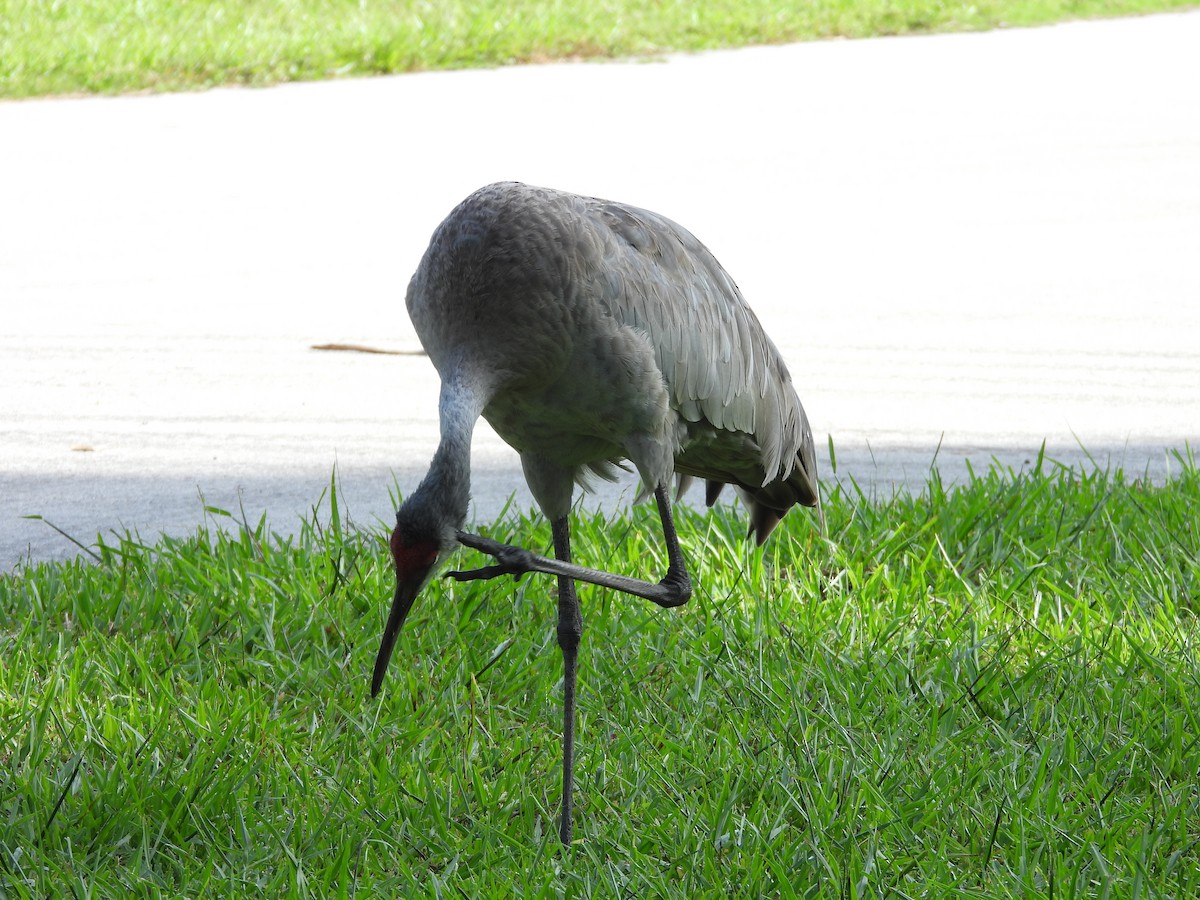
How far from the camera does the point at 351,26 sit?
12.8 meters

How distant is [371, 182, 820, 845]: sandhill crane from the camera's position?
2961mm

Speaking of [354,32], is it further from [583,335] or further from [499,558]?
[499,558]

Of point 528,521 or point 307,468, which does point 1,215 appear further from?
point 528,521

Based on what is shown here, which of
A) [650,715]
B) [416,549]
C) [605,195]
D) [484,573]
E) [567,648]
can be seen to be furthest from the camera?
[605,195]

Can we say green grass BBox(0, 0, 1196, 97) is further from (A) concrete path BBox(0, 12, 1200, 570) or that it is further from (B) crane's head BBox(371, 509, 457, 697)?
(B) crane's head BBox(371, 509, 457, 697)

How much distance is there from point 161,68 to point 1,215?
12.0 feet

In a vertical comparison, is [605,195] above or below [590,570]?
above

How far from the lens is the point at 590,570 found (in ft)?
10.3

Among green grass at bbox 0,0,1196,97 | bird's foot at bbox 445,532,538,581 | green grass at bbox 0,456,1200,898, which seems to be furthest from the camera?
green grass at bbox 0,0,1196,97

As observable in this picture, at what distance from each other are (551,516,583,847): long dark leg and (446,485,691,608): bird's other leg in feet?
0.30

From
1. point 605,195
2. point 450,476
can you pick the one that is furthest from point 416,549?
point 605,195

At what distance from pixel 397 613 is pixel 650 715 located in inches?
33.0

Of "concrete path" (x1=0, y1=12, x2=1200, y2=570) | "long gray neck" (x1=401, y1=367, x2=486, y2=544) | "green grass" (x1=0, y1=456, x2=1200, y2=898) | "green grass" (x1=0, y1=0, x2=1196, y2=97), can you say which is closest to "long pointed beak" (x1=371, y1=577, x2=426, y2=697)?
"long gray neck" (x1=401, y1=367, x2=486, y2=544)

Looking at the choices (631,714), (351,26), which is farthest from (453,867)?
(351,26)
